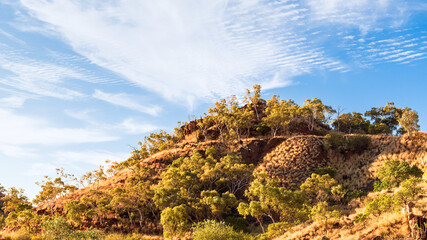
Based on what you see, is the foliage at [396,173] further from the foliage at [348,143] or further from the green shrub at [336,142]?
the green shrub at [336,142]

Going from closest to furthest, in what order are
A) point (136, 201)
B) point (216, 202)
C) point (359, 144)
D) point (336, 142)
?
point (216, 202) < point (136, 201) < point (359, 144) < point (336, 142)

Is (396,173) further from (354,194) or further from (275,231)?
(275,231)

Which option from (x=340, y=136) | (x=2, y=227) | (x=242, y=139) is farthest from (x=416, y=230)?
(x=2, y=227)

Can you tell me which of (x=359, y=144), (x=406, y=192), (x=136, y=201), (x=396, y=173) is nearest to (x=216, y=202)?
(x=136, y=201)

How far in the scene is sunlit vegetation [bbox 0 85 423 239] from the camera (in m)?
32.6

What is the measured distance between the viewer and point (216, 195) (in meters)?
44.2

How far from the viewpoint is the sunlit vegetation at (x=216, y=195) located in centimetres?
3262

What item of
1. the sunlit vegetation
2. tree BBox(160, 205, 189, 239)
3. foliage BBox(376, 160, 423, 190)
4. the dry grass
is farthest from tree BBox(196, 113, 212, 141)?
the dry grass

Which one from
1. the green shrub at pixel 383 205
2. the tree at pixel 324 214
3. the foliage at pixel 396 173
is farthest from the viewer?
the foliage at pixel 396 173

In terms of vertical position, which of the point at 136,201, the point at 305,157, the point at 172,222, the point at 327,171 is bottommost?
the point at 172,222

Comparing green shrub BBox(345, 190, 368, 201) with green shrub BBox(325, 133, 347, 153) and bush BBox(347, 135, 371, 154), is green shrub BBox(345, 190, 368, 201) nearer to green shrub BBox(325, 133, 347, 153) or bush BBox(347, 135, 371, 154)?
bush BBox(347, 135, 371, 154)

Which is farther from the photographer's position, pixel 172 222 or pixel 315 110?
pixel 315 110

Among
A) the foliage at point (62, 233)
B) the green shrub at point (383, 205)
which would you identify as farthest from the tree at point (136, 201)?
the green shrub at point (383, 205)

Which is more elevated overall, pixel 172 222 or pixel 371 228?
pixel 172 222
